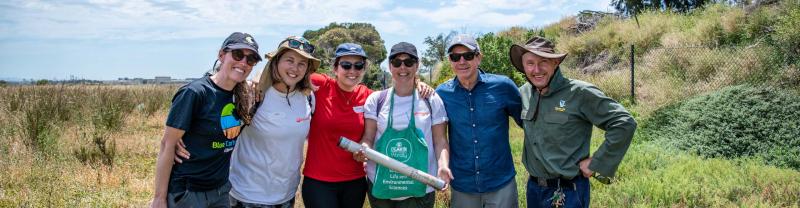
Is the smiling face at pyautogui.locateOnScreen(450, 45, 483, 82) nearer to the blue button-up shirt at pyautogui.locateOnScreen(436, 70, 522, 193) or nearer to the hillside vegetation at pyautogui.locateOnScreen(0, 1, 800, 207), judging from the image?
the blue button-up shirt at pyautogui.locateOnScreen(436, 70, 522, 193)

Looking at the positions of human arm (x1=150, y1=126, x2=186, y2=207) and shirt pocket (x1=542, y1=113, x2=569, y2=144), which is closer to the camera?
human arm (x1=150, y1=126, x2=186, y2=207)

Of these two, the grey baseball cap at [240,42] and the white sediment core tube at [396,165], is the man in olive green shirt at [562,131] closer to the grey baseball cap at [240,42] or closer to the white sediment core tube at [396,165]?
the white sediment core tube at [396,165]

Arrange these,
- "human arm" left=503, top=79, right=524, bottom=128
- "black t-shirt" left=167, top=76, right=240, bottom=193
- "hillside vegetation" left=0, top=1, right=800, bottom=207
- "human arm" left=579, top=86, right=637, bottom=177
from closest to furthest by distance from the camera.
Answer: "black t-shirt" left=167, top=76, right=240, bottom=193
"human arm" left=579, top=86, right=637, bottom=177
"human arm" left=503, top=79, right=524, bottom=128
"hillside vegetation" left=0, top=1, right=800, bottom=207

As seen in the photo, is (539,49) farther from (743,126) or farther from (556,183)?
(743,126)

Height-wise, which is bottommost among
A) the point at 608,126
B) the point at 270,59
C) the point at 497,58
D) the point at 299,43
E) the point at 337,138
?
the point at 337,138

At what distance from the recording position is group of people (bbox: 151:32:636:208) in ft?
10.3

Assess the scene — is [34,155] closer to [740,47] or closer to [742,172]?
[742,172]

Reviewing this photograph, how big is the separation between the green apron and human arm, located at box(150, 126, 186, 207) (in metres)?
1.23

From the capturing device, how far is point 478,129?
11.8 ft

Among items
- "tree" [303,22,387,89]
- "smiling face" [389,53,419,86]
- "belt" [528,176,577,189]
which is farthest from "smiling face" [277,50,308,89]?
"tree" [303,22,387,89]

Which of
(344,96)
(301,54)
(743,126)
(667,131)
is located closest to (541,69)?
(344,96)

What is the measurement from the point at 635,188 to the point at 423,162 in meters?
3.31

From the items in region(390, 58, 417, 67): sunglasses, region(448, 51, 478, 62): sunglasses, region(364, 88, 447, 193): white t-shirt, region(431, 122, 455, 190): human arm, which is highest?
region(448, 51, 478, 62): sunglasses

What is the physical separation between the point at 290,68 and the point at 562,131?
1.80 m
